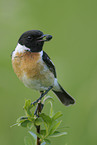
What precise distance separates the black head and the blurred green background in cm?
81

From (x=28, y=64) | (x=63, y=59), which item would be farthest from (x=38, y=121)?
(x=63, y=59)

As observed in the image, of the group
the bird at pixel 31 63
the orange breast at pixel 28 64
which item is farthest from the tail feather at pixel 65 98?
the orange breast at pixel 28 64

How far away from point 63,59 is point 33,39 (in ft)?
6.36

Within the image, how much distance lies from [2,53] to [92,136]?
219 centimetres

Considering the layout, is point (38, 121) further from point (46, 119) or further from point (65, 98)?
point (65, 98)

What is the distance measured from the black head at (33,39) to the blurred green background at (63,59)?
0.81 meters

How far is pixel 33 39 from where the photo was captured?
11.7 ft

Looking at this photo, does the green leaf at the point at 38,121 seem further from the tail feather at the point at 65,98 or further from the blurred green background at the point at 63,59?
the tail feather at the point at 65,98

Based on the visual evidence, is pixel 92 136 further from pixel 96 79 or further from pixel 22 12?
pixel 22 12

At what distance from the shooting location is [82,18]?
6406mm

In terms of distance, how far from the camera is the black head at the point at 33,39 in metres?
3.46

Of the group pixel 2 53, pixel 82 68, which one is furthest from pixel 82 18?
pixel 2 53

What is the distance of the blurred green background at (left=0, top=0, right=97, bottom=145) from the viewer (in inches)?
153

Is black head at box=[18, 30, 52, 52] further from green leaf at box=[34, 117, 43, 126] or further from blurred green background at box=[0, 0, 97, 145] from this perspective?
green leaf at box=[34, 117, 43, 126]
